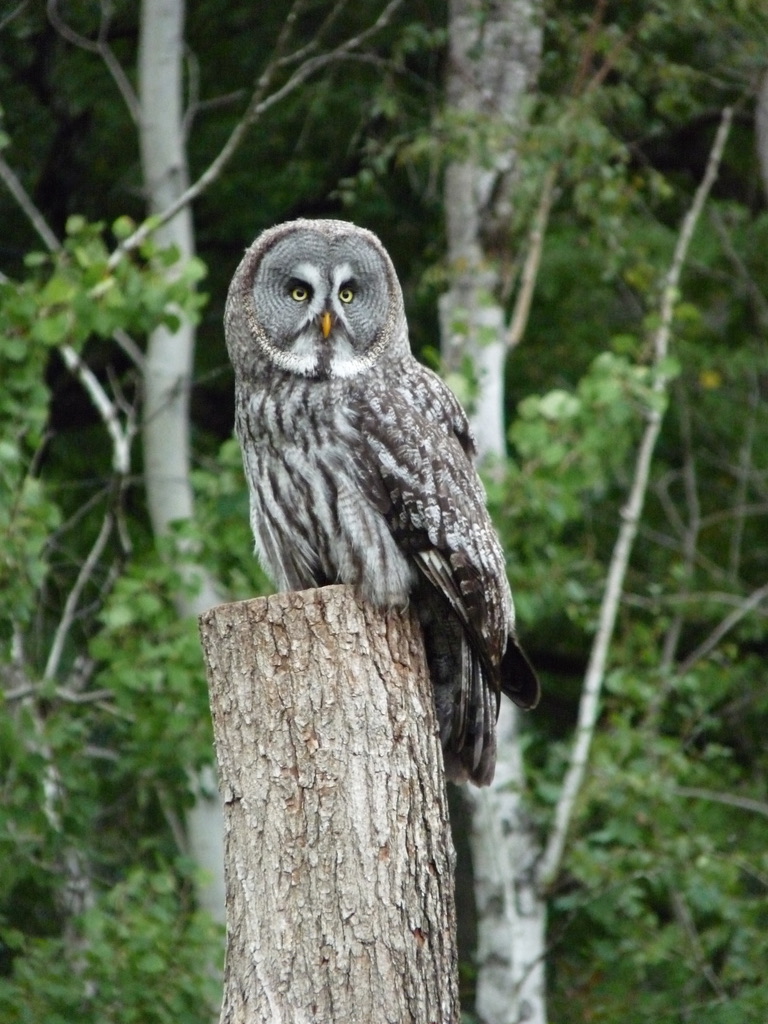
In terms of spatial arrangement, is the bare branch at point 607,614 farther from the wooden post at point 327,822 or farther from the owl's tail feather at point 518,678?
the wooden post at point 327,822

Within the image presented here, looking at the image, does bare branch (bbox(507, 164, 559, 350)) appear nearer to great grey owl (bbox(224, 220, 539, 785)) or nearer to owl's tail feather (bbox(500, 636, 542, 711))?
great grey owl (bbox(224, 220, 539, 785))

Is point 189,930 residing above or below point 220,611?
below

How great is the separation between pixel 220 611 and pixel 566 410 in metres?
2.53

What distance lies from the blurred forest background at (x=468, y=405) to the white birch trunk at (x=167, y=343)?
16 millimetres

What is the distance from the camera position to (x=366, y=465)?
12.7 feet

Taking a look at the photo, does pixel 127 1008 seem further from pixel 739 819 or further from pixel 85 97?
pixel 85 97

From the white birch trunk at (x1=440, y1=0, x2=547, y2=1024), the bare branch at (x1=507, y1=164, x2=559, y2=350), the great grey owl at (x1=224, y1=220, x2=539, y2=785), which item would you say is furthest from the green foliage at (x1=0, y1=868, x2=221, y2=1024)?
the bare branch at (x1=507, y1=164, x2=559, y2=350)

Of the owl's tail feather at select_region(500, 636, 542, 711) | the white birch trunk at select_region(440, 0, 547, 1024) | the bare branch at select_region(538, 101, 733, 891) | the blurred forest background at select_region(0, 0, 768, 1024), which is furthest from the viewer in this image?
the bare branch at select_region(538, 101, 733, 891)

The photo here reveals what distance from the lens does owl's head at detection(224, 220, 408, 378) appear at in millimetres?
4059

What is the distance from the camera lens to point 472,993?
6.86 metres

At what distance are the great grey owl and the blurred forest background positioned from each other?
37.5 inches

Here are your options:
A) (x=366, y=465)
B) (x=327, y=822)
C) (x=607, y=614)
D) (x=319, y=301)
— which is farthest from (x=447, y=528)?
(x=607, y=614)

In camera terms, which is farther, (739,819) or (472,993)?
(739,819)

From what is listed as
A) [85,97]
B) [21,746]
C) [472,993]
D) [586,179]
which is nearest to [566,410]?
[586,179]
